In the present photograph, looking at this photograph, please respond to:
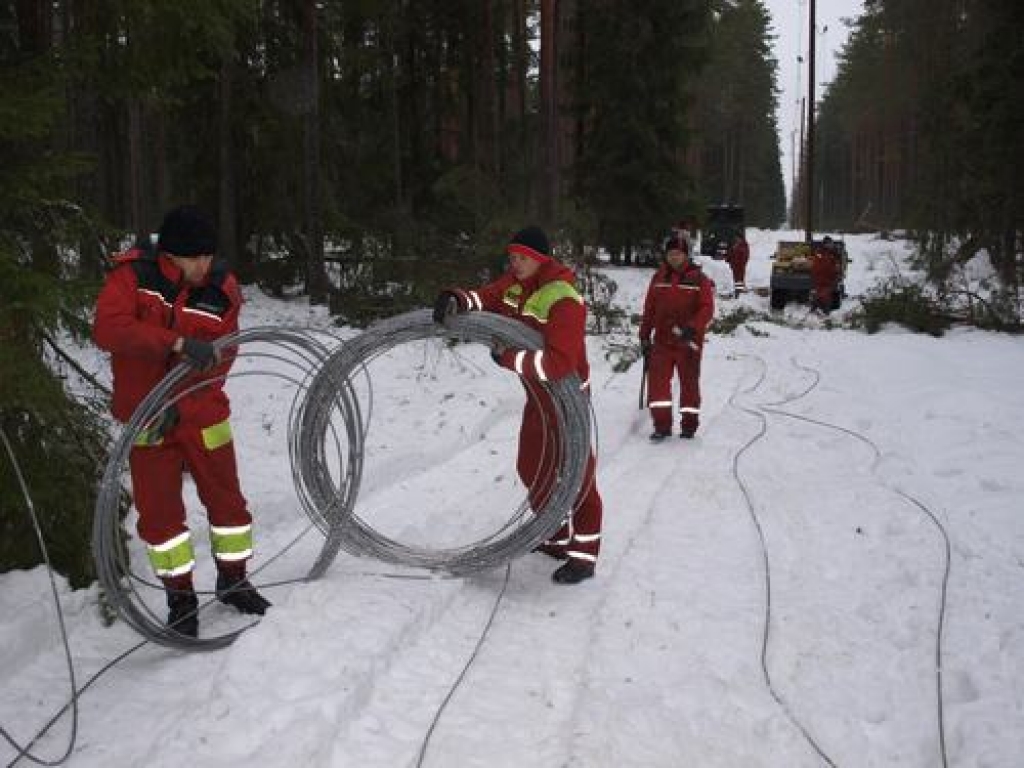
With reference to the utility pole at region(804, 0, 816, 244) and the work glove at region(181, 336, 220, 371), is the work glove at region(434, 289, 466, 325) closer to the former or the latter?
the work glove at region(181, 336, 220, 371)

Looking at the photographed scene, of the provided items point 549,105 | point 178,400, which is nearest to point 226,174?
point 549,105

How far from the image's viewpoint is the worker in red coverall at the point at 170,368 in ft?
12.9

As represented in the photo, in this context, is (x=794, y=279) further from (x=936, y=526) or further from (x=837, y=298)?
(x=936, y=526)

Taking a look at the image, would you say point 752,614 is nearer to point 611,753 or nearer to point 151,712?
point 611,753

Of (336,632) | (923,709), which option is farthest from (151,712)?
(923,709)

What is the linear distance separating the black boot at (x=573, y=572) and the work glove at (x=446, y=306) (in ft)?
5.37

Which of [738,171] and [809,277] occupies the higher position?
[738,171]

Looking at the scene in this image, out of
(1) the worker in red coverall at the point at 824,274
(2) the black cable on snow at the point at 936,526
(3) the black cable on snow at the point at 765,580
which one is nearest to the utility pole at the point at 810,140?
(1) the worker in red coverall at the point at 824,274

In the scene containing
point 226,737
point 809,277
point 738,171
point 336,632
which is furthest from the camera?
point 738,171

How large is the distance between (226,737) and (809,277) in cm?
2015

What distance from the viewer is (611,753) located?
10.9 feet

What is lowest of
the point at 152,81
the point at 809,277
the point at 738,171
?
the point at 809,277

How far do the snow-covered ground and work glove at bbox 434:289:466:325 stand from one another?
1.49m

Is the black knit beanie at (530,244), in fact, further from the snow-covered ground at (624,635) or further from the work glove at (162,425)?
the work glove at (162,425)
